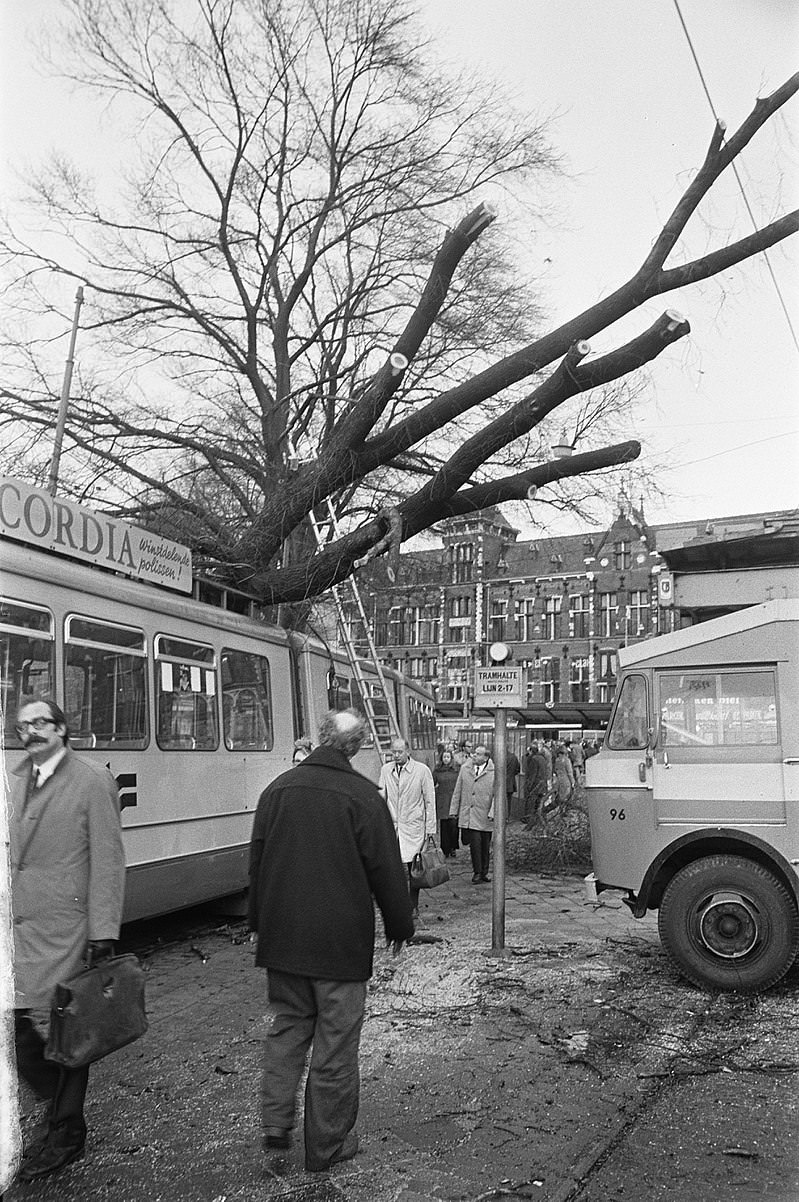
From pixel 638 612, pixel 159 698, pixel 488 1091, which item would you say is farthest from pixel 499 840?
pixel 638 612

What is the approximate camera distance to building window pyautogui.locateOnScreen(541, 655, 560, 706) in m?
73.9

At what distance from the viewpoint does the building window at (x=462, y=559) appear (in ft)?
259

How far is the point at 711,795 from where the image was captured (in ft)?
25.9

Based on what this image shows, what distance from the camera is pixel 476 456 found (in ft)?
41.2

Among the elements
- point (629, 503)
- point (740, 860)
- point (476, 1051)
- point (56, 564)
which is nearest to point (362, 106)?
point (629, 503)

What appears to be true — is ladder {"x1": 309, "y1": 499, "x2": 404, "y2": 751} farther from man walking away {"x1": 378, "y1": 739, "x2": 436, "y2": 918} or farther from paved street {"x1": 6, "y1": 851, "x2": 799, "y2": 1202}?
paved street {"x1": 6, "y1": 851, "x2": 799, "y2": 1202}

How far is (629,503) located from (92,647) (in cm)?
904

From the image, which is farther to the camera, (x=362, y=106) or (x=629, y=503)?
(x=362, y=106)

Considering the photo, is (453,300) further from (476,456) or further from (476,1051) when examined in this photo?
(476,1051)

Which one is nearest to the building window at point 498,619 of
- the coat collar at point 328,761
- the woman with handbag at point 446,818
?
the woman with handbag at point 446,818

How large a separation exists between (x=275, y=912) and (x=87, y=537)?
4444 millimetres

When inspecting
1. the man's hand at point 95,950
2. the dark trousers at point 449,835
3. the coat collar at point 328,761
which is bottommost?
the dark trousers at point 449,835

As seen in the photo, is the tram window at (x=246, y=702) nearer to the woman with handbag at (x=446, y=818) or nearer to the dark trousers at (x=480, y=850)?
the dark trousers at (x=480, y=850)

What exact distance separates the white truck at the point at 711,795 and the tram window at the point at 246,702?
11.7 feet
